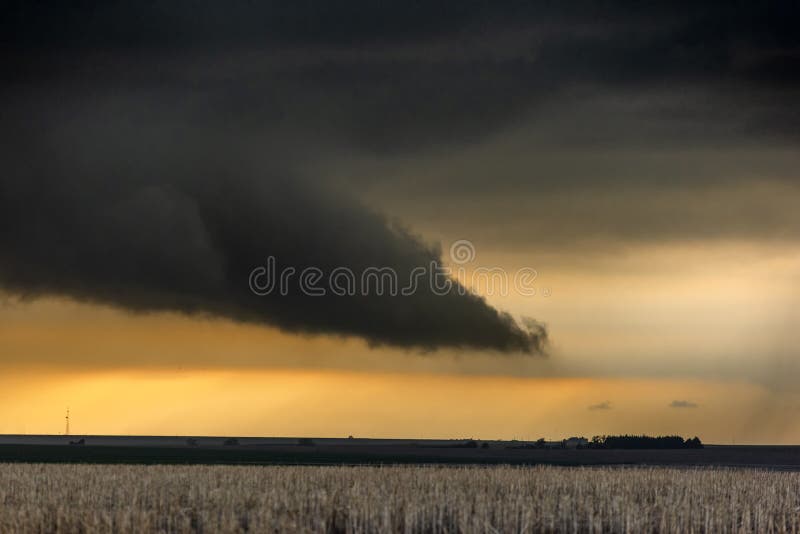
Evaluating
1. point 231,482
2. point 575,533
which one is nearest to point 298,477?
point 231,482

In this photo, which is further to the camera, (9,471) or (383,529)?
(9,471)

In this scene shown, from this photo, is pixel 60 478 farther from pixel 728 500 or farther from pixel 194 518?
pixel 728 500

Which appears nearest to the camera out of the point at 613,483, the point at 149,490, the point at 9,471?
the point at 149,490

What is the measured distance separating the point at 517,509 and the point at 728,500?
1422 centimetres

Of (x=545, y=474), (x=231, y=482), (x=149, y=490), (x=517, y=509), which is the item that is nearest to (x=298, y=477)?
(x=231, y=482)

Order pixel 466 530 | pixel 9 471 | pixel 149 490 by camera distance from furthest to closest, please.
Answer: pixel 9 471
pixel 149 490
pixel 466 530

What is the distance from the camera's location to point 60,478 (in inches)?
2211

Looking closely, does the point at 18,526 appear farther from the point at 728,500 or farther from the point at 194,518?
the point at 728,500

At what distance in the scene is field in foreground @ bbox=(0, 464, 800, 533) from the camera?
3744 centimetres

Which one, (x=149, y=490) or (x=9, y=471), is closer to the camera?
(x=149, y=490)

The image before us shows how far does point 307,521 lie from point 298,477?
803 inches

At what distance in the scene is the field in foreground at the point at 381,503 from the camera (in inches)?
1474

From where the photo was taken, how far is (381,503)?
136 feet

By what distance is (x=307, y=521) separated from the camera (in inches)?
1480
